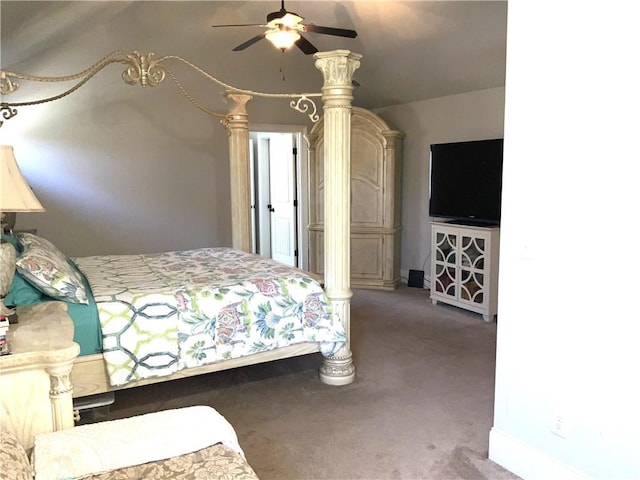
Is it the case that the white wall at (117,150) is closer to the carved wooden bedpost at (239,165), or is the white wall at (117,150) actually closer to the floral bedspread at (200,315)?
the carved wooden bedpost at (239,165)

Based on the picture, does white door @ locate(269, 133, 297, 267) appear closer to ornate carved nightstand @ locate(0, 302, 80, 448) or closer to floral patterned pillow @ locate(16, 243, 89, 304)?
floral patterned pillow @ locate(16, 243, 89, 304)

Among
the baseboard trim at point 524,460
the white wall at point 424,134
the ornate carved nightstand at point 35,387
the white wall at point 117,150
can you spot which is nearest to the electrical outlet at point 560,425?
the baseboard trim at point 524,460

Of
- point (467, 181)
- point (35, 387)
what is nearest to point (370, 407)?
point (35, 387)

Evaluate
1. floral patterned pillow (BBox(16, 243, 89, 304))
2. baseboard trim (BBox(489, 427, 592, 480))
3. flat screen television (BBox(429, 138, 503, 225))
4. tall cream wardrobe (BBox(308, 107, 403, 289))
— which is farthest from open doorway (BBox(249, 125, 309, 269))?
baseboard trim (BBox(489, 427, 592, 480))

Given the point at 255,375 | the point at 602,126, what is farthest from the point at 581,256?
the point at 255,375

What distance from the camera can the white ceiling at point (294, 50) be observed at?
4.14 meters

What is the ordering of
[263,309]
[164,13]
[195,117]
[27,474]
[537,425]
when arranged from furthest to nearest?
1. [195,117]
2. [164,13]
3. [263,309]
4. [537,425]
5. [27,474]

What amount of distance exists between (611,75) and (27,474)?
228 cm

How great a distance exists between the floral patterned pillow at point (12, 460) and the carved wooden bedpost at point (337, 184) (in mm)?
2066

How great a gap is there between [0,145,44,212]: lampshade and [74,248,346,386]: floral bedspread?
910 millimetres

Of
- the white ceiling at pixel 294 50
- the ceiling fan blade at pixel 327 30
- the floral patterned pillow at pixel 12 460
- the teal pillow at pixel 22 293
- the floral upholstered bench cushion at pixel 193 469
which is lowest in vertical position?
the floral upholstered bench cushion at pixel 193 469

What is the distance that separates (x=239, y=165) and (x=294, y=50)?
196 cm

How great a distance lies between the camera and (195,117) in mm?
5863

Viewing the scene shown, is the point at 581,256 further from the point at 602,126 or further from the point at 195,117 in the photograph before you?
the point at 195,117
